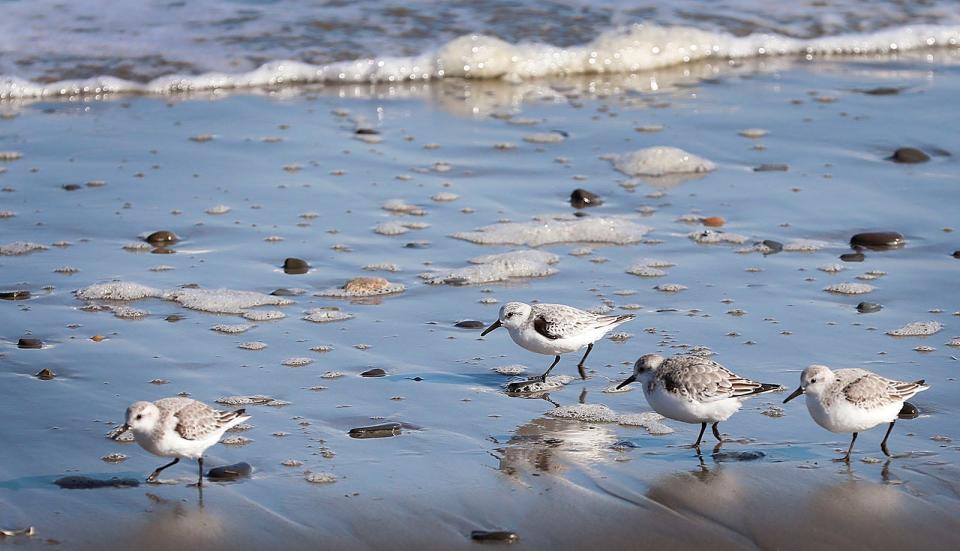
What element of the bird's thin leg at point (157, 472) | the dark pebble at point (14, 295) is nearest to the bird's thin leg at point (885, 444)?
the bird's thin leg at point (157, 472)

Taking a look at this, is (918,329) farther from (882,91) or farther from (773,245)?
(882,91)

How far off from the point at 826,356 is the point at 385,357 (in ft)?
7.91

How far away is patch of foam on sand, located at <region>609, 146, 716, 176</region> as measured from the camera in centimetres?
1089

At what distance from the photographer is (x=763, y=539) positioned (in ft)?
16.8

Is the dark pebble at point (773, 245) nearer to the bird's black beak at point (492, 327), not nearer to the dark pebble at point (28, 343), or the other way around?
the bird's black beak at point (492, 327)

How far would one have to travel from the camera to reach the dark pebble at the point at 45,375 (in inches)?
263

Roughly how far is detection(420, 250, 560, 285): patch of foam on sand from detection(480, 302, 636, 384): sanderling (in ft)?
4.55

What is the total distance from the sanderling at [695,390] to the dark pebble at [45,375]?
9.94 feet

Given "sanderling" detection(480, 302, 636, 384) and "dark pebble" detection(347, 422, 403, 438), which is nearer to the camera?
"dark pebble" detection(347, 422, 403, 438)

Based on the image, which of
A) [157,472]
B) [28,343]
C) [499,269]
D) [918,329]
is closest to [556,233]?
[499,269]

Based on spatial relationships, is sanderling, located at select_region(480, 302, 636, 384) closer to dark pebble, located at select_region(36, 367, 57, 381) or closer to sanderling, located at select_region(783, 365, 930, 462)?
sanderling, located at select_region(783, 365, 930, 462)

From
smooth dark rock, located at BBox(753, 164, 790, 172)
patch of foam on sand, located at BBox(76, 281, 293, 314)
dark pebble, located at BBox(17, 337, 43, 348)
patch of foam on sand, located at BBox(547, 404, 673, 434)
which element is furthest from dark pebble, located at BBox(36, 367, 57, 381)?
smooth dark rock, located at BBox(753, 164, 790, 172)

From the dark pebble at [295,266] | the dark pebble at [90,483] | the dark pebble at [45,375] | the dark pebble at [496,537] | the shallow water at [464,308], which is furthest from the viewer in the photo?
the dark pebble at [295,266]

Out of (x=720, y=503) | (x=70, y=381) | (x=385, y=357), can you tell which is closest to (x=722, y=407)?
(x=720, y=503)
